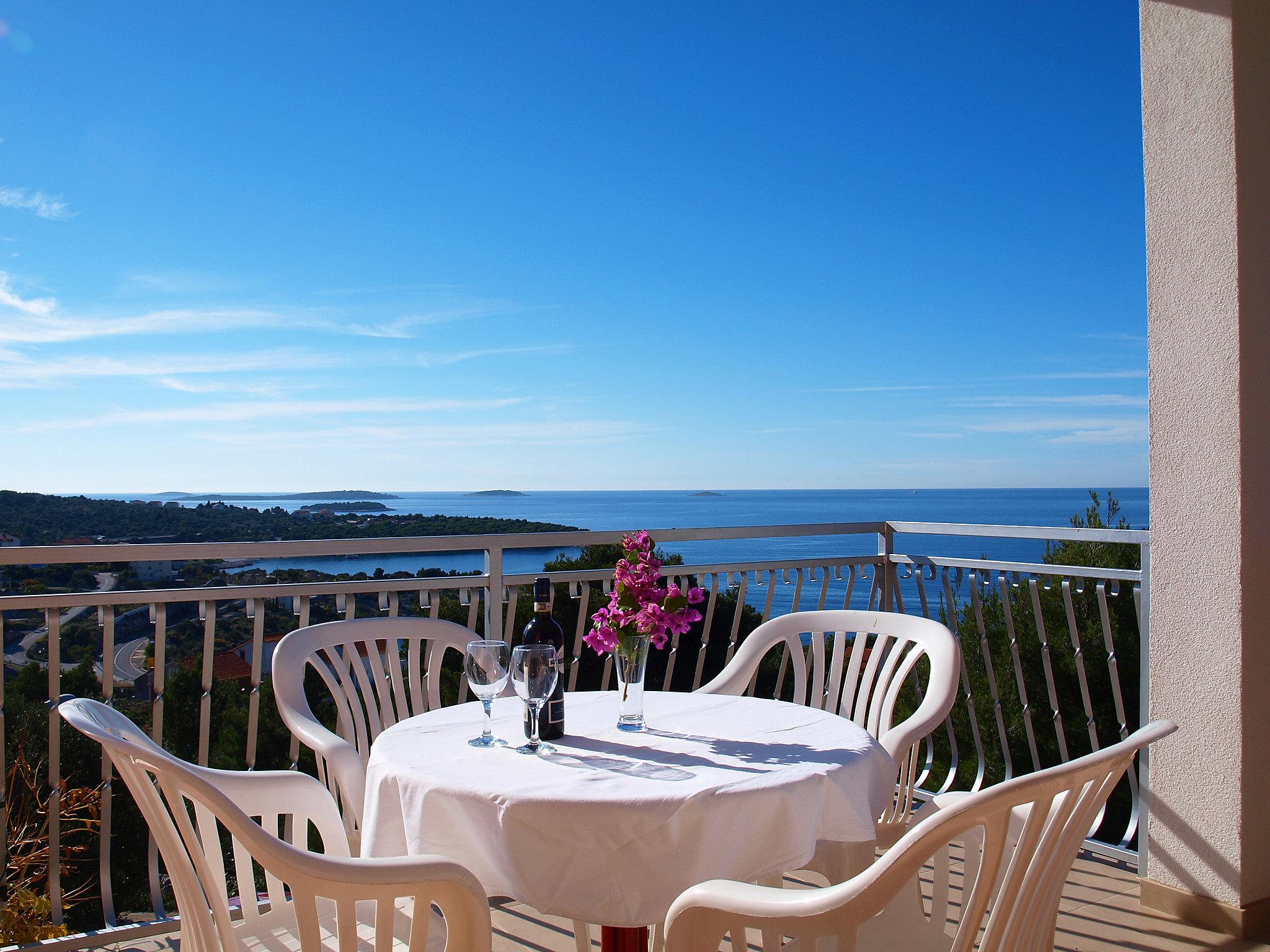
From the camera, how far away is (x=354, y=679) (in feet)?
8.18

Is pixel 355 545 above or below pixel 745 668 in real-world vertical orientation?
above

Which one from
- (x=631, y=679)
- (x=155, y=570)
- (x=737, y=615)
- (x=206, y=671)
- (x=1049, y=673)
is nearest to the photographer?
(x=631, y=679)

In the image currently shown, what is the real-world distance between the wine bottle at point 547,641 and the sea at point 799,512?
3.90 metres

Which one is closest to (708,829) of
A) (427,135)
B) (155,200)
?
(427,135)

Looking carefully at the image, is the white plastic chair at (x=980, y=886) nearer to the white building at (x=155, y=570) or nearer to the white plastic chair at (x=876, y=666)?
the white plastic chair at (x=876, y=666)

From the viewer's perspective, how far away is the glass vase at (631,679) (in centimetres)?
184

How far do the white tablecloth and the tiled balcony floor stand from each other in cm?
123

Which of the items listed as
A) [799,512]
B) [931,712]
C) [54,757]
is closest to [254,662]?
[54,757]

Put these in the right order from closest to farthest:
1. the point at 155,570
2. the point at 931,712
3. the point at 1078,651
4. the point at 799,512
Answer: the point at 931,712 < the point at 155,570 < the point at 1078,651 < the point at 799,512

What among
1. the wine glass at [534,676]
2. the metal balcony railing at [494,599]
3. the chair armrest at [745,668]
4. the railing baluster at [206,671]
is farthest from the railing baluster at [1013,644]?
the railing baluster at [206,671]

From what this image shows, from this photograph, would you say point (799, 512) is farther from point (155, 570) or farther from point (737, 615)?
point (155, 570)

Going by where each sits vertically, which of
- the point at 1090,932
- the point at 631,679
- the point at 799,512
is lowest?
the point at 1090,932

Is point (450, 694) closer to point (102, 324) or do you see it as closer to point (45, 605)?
point (45, 605)

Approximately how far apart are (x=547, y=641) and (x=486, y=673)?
0.15m
